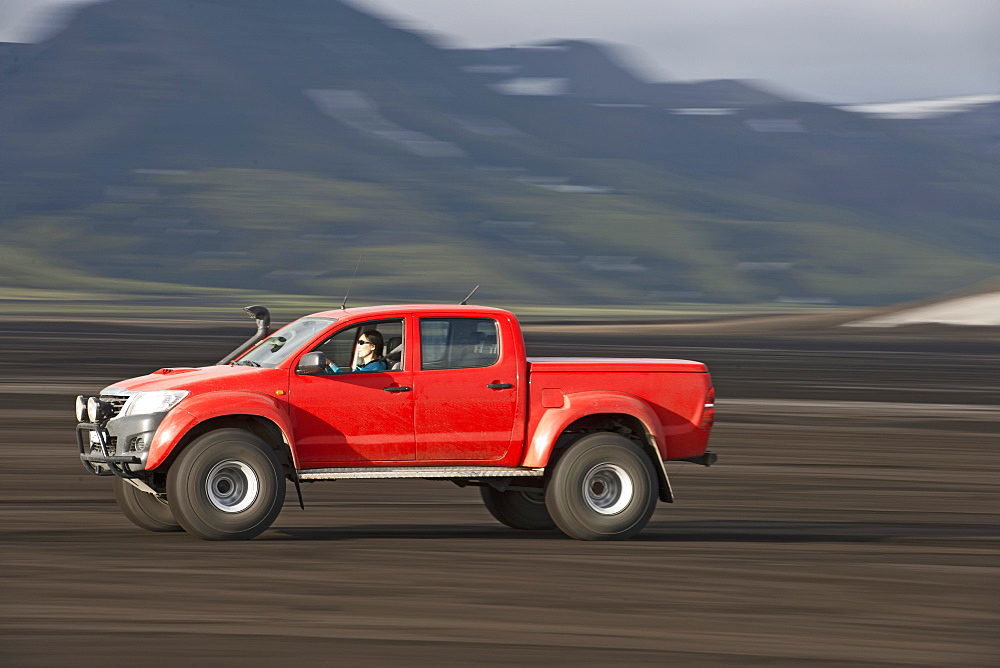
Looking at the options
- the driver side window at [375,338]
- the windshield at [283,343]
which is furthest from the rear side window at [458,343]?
the windshield at [283,343]

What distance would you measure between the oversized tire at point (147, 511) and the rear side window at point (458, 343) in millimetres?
2240

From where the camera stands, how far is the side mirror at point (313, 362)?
10359 millimetres

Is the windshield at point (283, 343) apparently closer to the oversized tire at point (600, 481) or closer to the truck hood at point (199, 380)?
the truck hood at point (199, 380)

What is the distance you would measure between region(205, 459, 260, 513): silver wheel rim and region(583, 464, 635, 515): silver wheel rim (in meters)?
2.37

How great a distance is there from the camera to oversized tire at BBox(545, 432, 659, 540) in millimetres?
10922

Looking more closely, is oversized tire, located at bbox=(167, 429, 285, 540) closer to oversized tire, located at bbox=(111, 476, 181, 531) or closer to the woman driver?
oversized tire, located at bbox=(111, 476, 181, 531)

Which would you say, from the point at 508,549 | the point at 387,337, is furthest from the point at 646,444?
the point at 387,337

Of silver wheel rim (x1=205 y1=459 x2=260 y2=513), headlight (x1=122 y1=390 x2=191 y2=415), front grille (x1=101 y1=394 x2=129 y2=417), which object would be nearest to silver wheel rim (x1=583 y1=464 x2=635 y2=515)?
silver wheel rim (x1=205 y1=459 x2=260 y2=513)

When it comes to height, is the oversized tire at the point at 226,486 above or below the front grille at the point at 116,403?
below

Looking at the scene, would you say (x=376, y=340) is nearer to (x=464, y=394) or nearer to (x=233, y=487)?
(x=464, y=394)

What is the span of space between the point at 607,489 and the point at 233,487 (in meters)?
2.68

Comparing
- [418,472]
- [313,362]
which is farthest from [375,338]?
[418,472]

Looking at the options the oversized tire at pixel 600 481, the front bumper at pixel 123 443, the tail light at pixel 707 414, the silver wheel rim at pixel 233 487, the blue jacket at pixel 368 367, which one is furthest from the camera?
the tail light at pixel 707 414

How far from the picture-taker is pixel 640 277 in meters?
199
